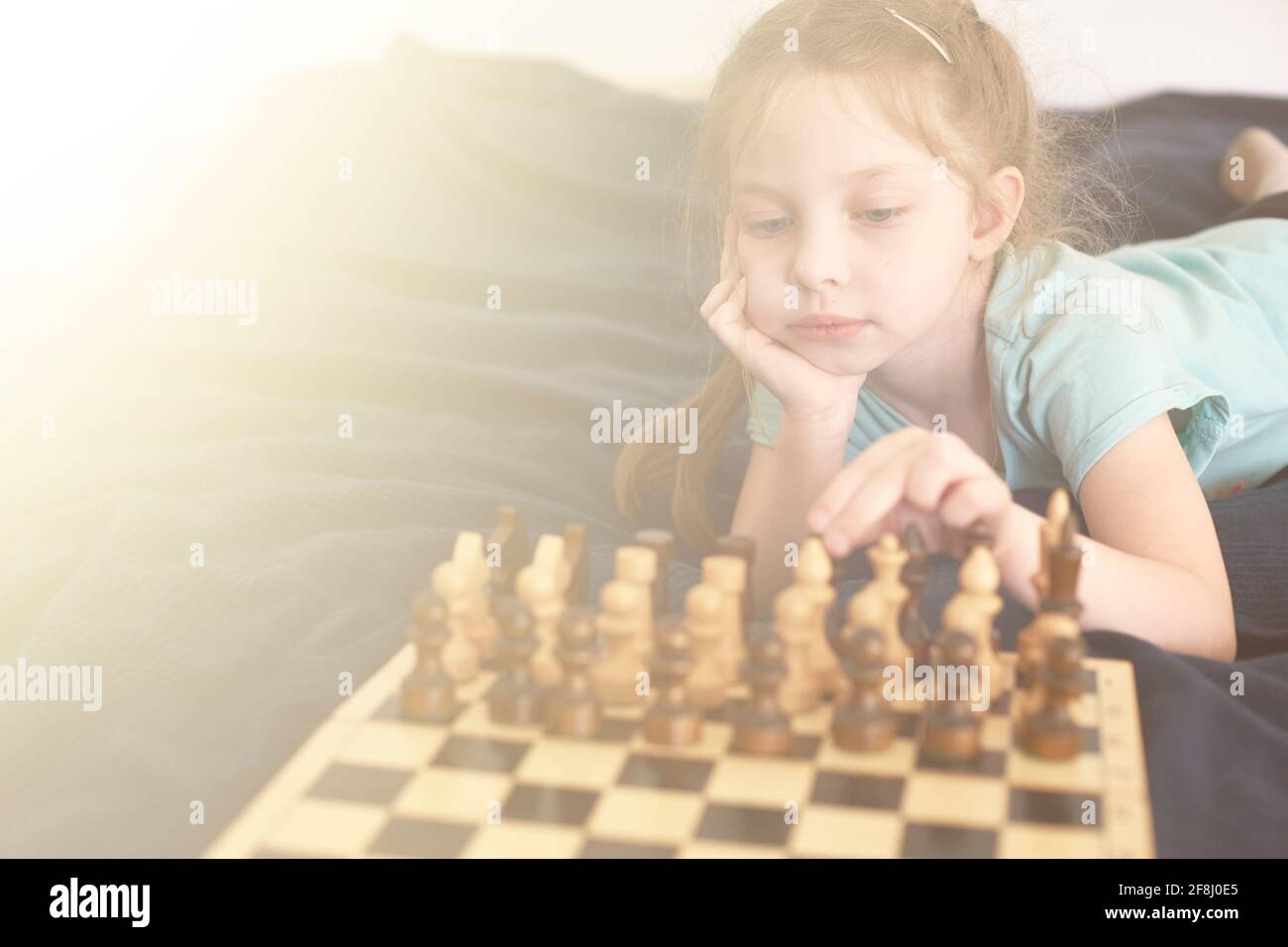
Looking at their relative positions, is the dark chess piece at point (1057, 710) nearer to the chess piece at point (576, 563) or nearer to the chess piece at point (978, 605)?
the chess piece at point (978, 605)

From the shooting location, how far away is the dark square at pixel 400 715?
954 mm

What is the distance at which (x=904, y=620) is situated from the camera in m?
1.04

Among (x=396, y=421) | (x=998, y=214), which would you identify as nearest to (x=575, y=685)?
(x=998, y=214)

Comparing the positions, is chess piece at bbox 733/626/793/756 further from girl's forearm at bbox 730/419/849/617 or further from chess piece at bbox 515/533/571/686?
girl's forearm at bbox 730/419/849/617

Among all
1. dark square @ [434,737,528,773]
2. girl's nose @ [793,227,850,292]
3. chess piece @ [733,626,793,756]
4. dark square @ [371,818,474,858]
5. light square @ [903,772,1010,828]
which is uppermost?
girl's nose @ [793,227,850,292]

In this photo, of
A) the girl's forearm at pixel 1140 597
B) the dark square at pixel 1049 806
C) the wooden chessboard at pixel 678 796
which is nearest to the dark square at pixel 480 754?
the wooden chessboard at pixel 678 796

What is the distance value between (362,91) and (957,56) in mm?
1308

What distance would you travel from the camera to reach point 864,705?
91 cm

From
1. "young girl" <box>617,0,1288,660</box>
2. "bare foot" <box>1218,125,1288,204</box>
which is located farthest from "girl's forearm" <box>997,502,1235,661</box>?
"bare foot" <box>1218,125,1288,204</box>

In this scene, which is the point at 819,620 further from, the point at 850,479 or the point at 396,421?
the point at 396,421

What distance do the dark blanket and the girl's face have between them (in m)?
0.26

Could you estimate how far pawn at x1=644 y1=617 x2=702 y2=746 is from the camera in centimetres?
91

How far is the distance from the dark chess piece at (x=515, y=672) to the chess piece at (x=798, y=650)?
17cm
